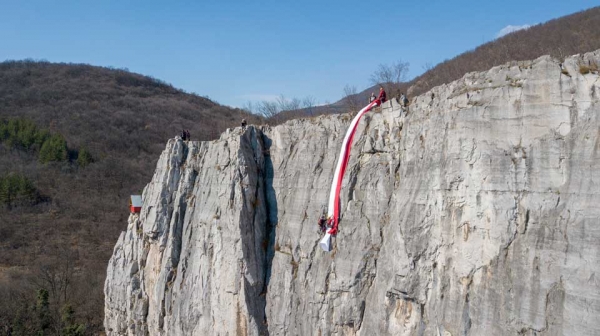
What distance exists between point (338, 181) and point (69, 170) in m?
68.6

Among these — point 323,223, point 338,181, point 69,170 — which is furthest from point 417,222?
point 69,170

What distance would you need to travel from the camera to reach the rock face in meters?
9.23

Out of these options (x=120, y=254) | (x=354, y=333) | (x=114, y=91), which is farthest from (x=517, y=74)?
(x=114, y=91)

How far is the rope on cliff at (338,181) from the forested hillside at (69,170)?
57.6ft

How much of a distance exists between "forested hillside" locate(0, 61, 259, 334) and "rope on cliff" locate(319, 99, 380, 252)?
17.6m

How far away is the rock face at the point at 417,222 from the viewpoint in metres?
9.23

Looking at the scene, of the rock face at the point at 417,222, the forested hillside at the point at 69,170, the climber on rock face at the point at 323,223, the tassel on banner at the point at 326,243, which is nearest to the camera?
the rock face at the point at 417,222

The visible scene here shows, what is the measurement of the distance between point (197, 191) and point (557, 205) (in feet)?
51.3

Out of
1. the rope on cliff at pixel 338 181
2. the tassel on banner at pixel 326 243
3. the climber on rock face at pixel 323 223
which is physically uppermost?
the rope on cliff at pixel 338 181

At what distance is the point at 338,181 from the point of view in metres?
14.7

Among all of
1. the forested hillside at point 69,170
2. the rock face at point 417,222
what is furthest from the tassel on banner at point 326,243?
the forested hillside at point 69,170

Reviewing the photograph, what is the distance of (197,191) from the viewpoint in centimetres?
2159

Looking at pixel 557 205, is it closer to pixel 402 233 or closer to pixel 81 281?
pixel 402 233

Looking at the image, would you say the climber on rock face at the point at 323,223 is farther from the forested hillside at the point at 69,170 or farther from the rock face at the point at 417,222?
the forested hillside at the point at 69,170
